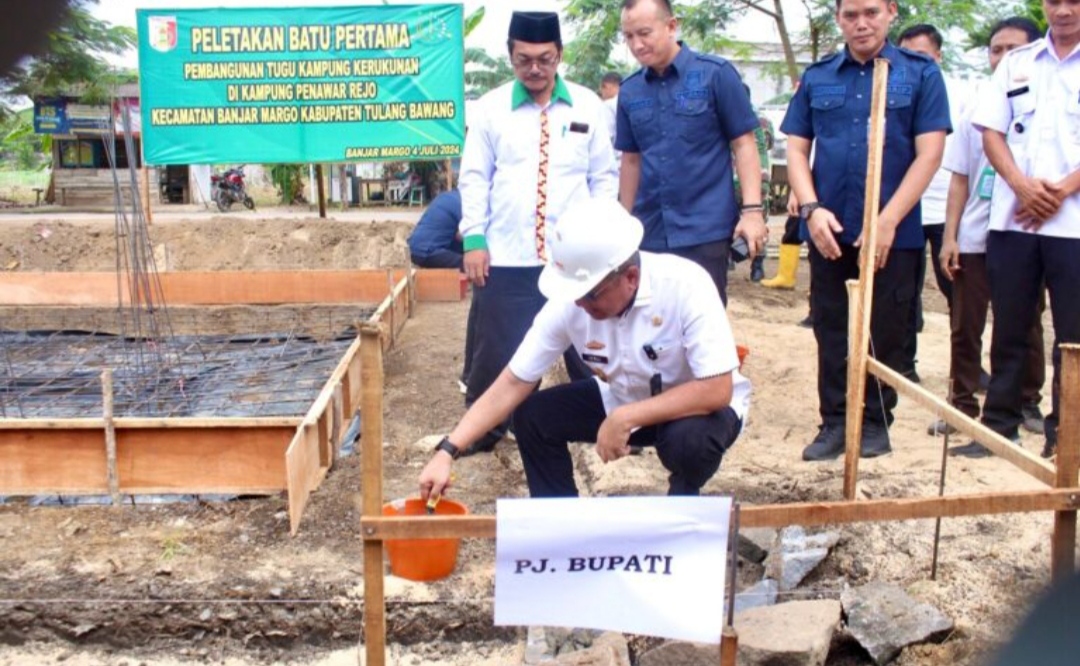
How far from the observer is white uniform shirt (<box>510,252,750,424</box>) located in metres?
2.83

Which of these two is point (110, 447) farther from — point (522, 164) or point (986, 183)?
point (986, 183)

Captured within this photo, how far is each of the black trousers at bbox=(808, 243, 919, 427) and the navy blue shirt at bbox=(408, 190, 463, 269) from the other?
232cm

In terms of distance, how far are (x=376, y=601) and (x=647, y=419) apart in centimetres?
90

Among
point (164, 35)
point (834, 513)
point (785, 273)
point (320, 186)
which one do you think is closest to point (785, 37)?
point (785, 273)

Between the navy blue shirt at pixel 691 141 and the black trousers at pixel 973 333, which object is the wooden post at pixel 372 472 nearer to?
the navy blue shirt at pixel 691 141

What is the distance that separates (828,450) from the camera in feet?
13.8

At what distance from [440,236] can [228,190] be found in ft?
67.0

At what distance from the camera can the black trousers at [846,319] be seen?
13.1 ft

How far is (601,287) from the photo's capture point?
2.70 m

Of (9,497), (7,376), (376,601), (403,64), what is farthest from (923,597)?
(403,64)

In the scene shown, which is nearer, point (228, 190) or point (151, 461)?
point (151, 461)

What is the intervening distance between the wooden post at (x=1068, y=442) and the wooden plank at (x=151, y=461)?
9.59 ft

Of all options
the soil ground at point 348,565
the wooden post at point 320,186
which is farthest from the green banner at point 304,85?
the soil ground at point 348,565

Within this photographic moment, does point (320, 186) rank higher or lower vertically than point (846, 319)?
higher
